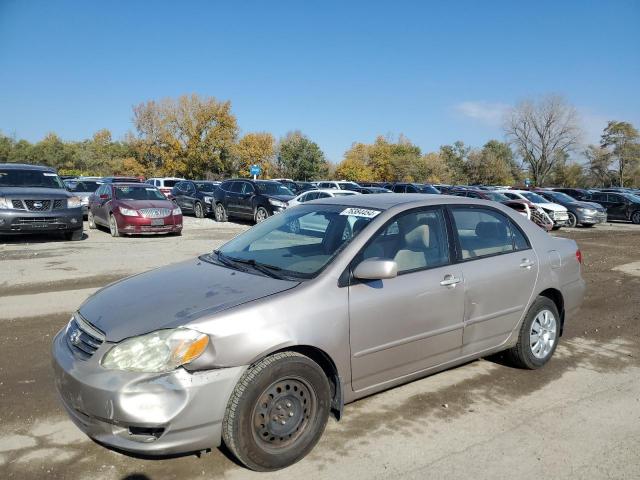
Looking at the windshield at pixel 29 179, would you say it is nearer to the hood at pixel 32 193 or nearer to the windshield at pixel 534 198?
the hood at pixel 32 193

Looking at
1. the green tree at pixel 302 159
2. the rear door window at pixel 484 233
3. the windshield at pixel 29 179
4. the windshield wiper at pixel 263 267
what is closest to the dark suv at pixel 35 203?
the windshield at pixel 29 179

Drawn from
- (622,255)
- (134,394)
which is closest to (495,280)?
(134,394)

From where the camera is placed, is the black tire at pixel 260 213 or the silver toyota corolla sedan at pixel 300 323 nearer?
the silver toyota corolla sedan at pixel 300 323

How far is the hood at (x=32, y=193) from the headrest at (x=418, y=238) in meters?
10.3

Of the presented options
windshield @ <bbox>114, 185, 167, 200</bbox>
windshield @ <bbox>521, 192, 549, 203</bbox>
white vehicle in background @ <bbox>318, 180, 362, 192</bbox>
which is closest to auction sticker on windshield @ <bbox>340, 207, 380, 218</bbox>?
windshield @ <bbox>114, 185, 167, 200</bbox>

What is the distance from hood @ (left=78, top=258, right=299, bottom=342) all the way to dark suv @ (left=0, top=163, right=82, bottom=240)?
893 centimetres

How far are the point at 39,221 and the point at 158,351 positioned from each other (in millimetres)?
10190

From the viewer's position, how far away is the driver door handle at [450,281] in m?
3.78

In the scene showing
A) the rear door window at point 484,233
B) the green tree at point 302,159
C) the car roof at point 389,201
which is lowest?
the rear door window at point 484,233

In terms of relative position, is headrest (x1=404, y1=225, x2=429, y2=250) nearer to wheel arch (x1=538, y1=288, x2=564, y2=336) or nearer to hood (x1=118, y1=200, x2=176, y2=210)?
wheel arch (x1=538, y1=288, x2=564, y2=336)

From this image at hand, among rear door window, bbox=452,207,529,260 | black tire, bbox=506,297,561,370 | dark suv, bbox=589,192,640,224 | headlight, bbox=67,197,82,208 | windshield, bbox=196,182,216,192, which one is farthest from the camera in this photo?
Answer: dark suv, bbox=589,192,640,224

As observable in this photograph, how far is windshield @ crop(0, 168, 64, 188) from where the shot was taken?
11.7 metres

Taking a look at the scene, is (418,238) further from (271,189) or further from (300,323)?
(271,189)

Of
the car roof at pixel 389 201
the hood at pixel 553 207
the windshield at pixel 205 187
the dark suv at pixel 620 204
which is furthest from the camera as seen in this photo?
the dark suv at pixel 620 204
